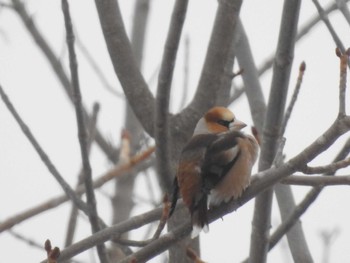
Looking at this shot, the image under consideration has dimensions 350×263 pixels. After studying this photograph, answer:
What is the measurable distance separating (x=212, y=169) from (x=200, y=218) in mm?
→ 385

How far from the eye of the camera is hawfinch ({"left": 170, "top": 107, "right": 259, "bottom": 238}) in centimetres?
303

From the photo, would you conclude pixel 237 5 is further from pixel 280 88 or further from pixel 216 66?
pixel 280 88

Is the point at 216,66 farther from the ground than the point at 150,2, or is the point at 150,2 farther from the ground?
the point at 150,2

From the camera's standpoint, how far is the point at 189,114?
334cm

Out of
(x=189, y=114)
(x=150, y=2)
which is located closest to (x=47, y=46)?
(x=150, y=2)

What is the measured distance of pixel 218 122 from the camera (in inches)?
145

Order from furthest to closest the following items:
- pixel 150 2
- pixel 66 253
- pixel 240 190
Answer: pixel 150 2, pixel 240 190, pixel 66 253

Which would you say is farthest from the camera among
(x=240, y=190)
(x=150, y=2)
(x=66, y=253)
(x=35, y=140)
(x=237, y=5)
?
(x=150, y=2)

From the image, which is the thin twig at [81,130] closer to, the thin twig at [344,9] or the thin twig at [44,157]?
the thin twig at [44,157]

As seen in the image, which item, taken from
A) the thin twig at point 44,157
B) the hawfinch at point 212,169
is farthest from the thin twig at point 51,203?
the hawfinch at point 212,169

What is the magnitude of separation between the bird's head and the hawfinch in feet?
0.17

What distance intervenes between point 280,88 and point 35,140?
33.7 inches

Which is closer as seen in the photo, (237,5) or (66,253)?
(66,253)

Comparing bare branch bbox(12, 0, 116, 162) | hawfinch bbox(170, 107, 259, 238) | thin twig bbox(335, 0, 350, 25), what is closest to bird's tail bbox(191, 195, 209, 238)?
hawfinch bbox(170, 107, 259, 238)
